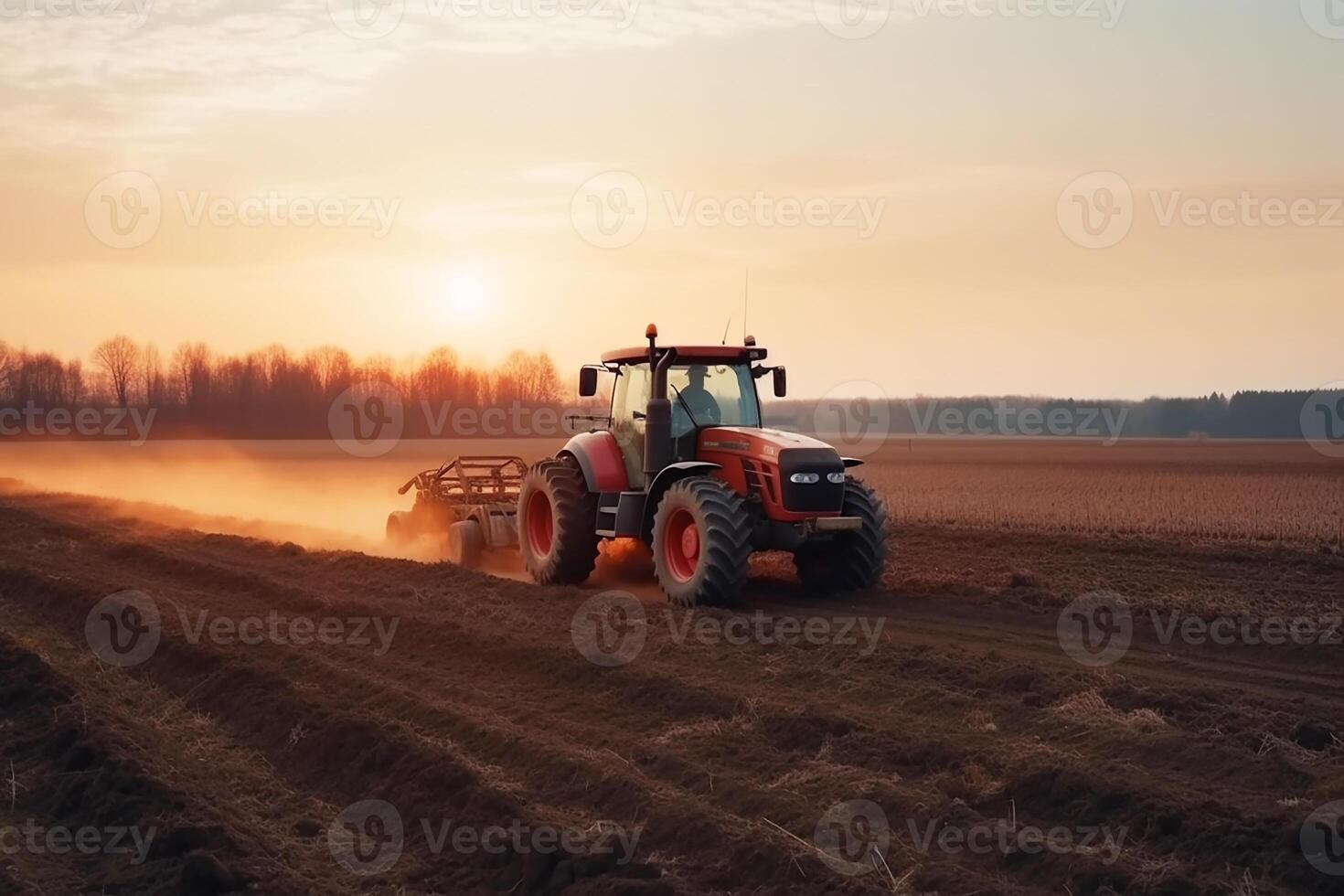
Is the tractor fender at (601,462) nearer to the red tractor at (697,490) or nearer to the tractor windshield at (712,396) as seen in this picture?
the red tractor at (697,490)

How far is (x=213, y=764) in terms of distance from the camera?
8.01 m

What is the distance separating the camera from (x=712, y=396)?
13.3m

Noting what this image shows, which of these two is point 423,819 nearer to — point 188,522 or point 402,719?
Answer: point 402,719

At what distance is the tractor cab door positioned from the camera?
13336mm

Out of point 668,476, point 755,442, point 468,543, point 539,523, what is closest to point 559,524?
point 539,523

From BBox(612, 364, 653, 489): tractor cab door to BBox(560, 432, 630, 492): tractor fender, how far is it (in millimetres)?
74

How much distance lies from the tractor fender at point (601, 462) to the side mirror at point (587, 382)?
0.73 metres

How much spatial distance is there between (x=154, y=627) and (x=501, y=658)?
3642 mm

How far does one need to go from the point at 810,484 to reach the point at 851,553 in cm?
129

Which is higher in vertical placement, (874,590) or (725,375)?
(725,375)

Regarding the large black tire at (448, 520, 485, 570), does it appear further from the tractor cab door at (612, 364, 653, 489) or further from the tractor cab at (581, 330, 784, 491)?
the tractor cab at (581, 330, 784, 491)

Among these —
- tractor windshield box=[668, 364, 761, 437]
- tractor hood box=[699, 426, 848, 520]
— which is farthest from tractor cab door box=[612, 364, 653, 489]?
tractor hood box=[699, 426, 848, 520]

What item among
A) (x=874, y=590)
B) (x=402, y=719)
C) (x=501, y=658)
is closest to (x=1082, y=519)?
(x=874, y=590)

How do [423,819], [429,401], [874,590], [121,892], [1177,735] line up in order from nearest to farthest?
[121,892] → [423,819] → [1177,735] → [874,590] → [429,401]
